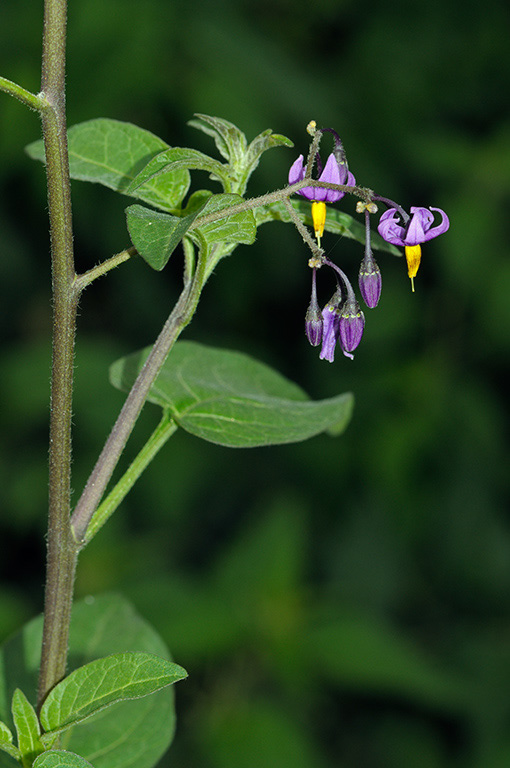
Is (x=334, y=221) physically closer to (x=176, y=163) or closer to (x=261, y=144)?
(x=261, y=144)

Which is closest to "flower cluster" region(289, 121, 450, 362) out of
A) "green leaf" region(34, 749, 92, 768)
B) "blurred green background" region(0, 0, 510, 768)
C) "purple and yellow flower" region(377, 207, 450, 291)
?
"purple and yellow flower" region(377, 207, 450, 291)

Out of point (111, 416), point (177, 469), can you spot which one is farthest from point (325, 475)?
point (111, 416)

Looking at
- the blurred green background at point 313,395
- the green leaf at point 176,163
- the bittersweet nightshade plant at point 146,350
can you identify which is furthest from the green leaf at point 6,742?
the blurred green background at point 313,395

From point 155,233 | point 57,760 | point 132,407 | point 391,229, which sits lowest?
point 57,760

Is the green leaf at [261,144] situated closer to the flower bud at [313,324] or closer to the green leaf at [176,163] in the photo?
the green leaf at [176,163]

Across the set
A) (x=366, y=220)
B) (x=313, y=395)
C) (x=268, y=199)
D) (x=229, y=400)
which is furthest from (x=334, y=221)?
(x=313, y=395)

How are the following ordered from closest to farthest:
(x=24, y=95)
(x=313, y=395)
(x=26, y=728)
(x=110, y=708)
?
1. (x=24, y=95)
2. (x=26, y=728)
3. (x=110, y=708)
4. (x=313, y=395)

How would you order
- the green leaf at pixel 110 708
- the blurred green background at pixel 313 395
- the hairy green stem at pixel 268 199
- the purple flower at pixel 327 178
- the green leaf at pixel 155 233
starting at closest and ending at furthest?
the green leaf at pixel 155 233 < the hairy green stem at pixel 268 199 < the purple flower at pixel 327 178 < the green leaf at pixel 110 708 < the blurred green background at pixel 313 395
